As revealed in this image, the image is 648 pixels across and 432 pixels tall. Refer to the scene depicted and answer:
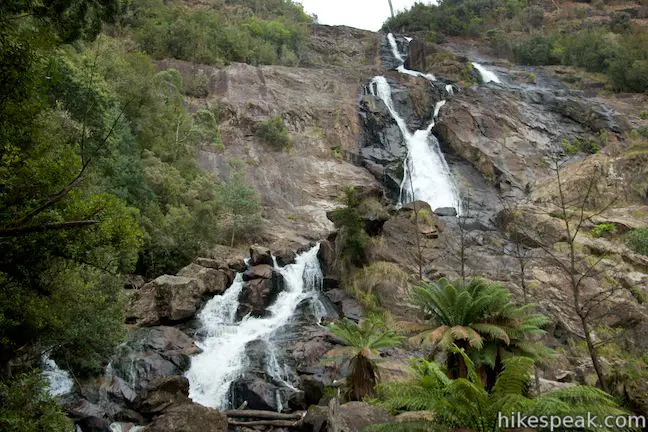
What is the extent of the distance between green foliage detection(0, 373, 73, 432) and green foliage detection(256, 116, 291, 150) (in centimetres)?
2860

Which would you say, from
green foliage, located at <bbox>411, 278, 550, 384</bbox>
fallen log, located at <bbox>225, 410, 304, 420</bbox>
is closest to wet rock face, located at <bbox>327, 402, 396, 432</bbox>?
green foliage, located at <bbox>411, 278, 550, 384</bbox>

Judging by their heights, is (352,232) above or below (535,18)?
below

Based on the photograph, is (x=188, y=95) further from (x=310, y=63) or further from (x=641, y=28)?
(x=641, y=28)

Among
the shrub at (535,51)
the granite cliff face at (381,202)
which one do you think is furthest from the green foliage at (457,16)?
the granite cliff face at (381,202)

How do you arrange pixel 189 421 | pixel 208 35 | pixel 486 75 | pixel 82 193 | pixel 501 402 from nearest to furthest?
pixel 501 402 → pixel 82 193 → pixel 189 421 → pixel 208 35 → pixel 486 75

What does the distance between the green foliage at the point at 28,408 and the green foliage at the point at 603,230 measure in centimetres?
2300

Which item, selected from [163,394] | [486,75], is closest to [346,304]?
[163,394]

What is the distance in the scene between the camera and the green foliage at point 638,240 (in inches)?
827

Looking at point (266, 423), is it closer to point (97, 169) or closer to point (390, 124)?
point (97, 169)

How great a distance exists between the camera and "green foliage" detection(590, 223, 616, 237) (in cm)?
2230

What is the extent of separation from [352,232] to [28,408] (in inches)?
634

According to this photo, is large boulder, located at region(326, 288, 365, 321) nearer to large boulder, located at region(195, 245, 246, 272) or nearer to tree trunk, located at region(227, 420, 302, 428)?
large boulder, located at region(195, 245, 246, 272)

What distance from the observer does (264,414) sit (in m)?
13.3

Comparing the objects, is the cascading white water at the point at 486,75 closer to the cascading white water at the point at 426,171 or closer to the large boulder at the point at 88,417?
the cascading white water at the point at 426,171
